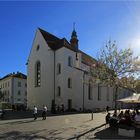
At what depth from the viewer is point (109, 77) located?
84.9 ft

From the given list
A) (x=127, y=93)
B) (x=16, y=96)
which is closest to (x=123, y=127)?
(x=127, y=93)

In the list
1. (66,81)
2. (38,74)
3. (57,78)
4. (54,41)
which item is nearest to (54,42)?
(54,41)

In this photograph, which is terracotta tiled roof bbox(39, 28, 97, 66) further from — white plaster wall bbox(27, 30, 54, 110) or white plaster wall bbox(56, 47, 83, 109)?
white plaster wall bbox(56, 47, 83, 109)

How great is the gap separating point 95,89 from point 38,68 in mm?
12904

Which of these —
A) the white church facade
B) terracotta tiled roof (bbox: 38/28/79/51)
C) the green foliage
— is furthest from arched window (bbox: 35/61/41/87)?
the green foliage

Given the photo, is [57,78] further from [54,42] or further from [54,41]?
[54,41]

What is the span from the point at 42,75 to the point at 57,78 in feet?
12.2

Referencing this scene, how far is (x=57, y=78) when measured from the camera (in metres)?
49.7

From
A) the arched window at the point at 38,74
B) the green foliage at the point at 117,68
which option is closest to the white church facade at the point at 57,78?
the arched window at the point at 38,74

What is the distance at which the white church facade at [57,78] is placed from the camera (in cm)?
4881

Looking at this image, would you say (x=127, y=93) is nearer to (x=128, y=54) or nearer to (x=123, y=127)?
(x=128, y=54)

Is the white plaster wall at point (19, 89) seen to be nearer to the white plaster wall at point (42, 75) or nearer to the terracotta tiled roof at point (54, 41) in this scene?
the white plaster wall at point (42, 75)

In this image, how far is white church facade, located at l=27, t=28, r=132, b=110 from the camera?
48.8m

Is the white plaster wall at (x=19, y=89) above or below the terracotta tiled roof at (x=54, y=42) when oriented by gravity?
below
